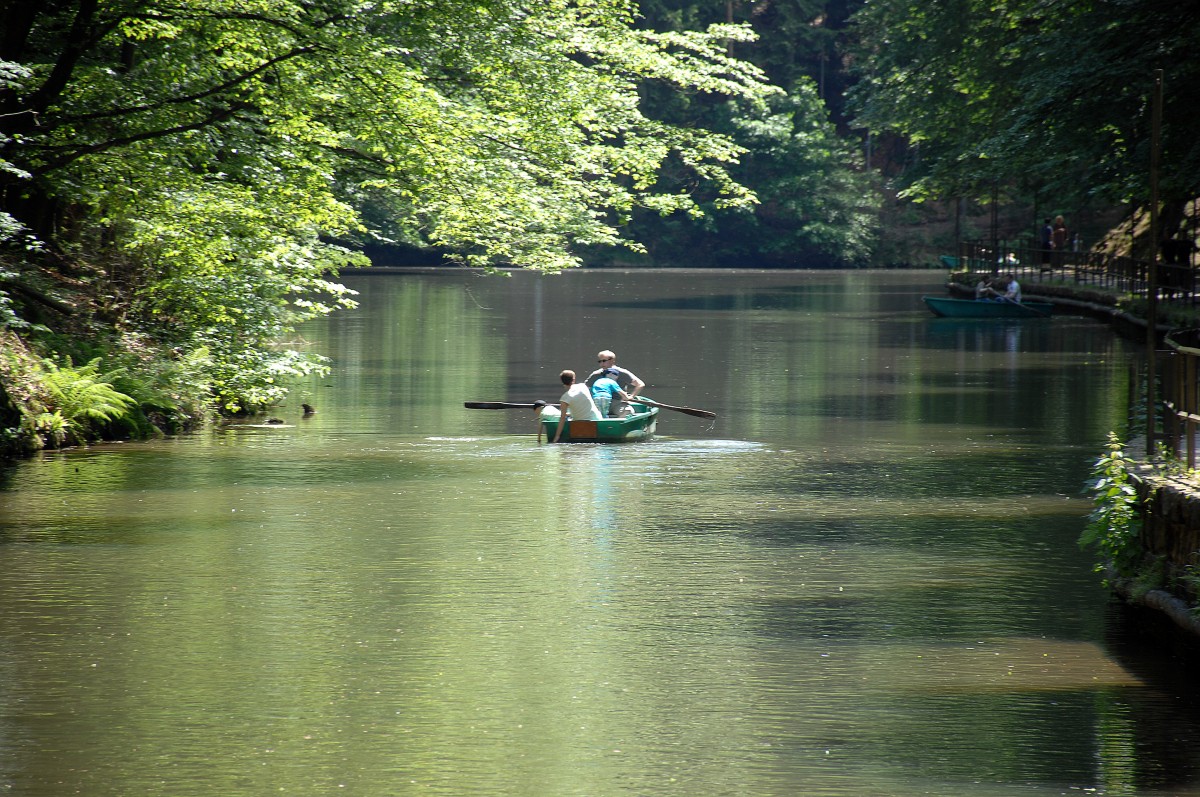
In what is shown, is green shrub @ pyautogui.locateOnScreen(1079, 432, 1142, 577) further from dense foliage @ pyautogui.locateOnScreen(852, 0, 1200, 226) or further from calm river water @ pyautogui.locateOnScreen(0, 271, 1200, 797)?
dense foliage @ pyautogui.locateOnScreen(852, 0, 1200, 226)

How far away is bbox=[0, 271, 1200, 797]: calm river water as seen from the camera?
857 cm

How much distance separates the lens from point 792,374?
33.4 meters

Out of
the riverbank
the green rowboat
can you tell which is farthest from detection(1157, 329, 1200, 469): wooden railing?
the green rowboat

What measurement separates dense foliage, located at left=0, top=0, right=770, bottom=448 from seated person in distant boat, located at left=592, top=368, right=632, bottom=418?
343 centimetres

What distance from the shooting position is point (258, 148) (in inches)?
945

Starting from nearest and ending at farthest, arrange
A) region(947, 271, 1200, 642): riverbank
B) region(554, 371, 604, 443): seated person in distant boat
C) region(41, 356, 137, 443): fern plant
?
region(947, 271, 1200, 642): riverbank → region(41, 356, 137, 443): fern plant → region(554, 371, 604, 443): seated person in distant boat

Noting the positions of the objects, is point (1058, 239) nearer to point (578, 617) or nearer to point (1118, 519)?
point (1118, 519)

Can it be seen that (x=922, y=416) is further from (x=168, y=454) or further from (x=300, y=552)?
(x=300, y=552)

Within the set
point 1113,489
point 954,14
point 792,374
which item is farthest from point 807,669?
point 954,14

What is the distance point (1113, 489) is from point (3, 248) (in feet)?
54.3

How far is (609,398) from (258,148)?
243 inches

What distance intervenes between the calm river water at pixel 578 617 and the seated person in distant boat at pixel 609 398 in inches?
39.1

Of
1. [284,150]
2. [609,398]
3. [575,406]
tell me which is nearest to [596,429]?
[575,406]

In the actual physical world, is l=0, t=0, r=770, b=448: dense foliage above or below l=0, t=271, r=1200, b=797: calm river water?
above
